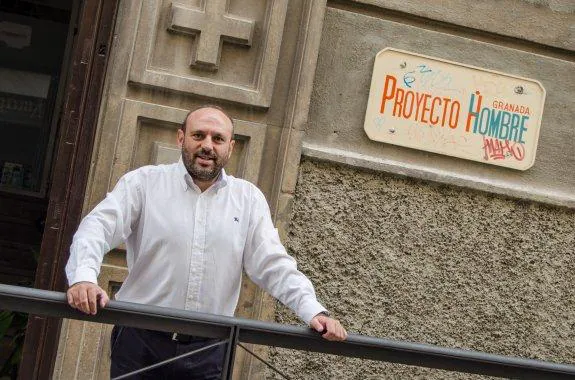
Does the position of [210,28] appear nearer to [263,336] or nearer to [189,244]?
[189,244]

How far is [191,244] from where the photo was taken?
3.94m

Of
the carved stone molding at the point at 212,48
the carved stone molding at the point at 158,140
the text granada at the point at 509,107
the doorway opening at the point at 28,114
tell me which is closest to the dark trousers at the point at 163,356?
the carved stone molding at the point at 158,140

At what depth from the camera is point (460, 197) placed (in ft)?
19.2

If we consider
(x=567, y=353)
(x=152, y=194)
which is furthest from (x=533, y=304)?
(x=152, y=194)

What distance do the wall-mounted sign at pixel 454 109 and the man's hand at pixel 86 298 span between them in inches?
102

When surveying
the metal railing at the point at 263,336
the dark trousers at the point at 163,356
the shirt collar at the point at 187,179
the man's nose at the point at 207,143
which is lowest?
the dark trousers at the point at 163,356

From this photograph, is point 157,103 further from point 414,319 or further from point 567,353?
point 567,353

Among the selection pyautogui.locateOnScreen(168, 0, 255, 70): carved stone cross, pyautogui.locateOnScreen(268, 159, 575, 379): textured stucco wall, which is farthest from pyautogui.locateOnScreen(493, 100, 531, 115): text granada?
pyautogui.locateOnScreen(168, 0, 255, 70): carved stone cross

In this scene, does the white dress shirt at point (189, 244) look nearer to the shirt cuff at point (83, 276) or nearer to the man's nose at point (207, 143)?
the man's nose at point (207, 143)

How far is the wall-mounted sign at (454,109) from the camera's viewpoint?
5805 millimetres

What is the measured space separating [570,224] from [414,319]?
1.03 m

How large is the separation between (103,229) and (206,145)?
467 millimetres

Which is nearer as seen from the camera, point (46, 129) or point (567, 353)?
point (567, 353)

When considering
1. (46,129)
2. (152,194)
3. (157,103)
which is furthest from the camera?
(46,129)
